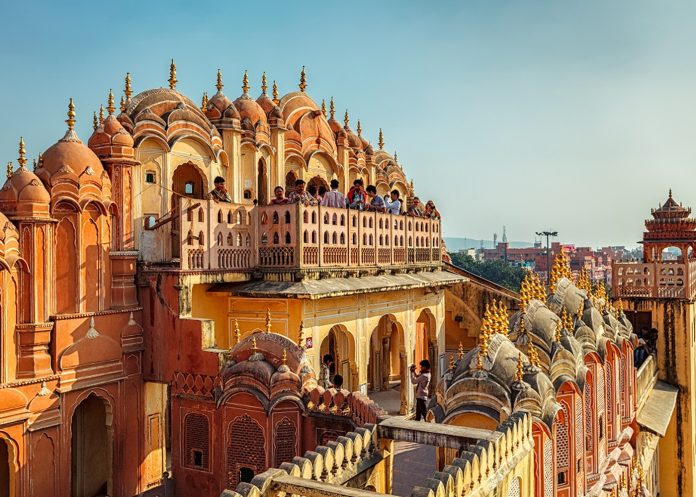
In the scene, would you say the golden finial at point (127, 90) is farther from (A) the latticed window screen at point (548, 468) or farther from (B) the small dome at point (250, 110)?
(A) the latticed window screen at point (548, 468)

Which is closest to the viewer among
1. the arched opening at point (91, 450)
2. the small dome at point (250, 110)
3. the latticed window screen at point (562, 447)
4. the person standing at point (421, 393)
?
the latticed window screen at point (562, 447)

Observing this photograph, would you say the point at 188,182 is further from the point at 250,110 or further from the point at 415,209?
the point at 415,209

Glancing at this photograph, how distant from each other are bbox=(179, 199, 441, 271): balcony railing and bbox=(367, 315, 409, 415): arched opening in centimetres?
433

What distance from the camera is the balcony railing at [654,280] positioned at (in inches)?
866

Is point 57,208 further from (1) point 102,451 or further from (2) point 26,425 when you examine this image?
(1) point 102,451

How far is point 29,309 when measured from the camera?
38.1 ft

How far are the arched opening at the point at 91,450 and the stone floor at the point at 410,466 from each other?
228 inches

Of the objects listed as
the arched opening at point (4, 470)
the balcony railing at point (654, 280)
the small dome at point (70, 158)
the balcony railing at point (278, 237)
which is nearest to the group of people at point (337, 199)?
the balcony railing at point (278, 237)

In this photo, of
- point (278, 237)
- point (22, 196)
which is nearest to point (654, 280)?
point (278, 237)

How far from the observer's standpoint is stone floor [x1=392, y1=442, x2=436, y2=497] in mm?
11297

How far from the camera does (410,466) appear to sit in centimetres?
1248

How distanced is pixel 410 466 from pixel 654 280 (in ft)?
46.4

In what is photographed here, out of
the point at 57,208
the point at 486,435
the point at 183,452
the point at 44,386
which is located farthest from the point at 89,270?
the point at 486,435

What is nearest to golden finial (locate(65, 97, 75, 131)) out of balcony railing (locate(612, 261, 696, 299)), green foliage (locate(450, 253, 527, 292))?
balcony railing (locate(612, 261, 696, 299))
